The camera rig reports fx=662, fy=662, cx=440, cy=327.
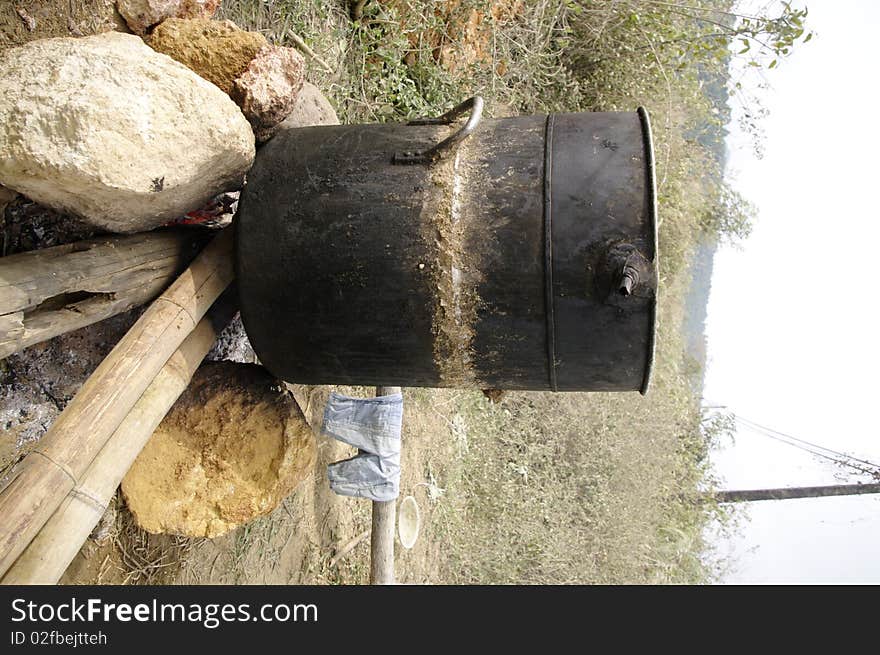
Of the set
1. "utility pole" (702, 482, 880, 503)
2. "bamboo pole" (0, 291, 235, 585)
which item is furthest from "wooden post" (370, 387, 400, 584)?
"utility pole" (702, 482, 880, 503)

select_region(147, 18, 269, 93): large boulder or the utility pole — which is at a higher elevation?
select_region(147, 18, 269, 93): large boulder

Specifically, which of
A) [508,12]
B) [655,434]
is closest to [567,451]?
[655,434]

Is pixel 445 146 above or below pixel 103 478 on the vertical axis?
above

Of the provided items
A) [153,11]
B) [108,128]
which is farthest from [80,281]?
[153,11]

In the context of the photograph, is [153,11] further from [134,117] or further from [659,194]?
[659,194]

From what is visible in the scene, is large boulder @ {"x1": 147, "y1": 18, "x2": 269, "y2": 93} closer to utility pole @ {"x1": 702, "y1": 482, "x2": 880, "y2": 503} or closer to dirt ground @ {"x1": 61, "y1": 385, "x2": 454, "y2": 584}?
dirt ground @ {"x1": 61, "y1": 385, "x2": 454, "y2": 584}

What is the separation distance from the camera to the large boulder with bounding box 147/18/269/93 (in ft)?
7.45

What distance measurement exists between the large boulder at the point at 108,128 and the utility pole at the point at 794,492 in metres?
7.67

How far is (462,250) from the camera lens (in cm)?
208

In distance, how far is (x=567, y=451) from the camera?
21.2ft

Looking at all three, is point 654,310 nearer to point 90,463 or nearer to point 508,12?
point 90,463

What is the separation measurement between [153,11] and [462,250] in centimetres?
147

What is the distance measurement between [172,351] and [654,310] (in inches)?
60.5

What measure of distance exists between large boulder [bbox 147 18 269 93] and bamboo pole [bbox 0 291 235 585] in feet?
2.79
